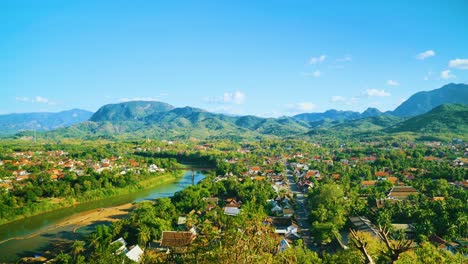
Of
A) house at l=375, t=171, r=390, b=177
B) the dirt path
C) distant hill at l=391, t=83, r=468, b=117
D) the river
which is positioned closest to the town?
house at l=375, t=171, r=390, b=177

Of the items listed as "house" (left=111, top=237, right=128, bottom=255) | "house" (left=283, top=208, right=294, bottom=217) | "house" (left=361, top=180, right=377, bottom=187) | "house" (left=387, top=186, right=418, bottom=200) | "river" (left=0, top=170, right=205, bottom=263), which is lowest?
"river" (left=0, top=170, right=205, bottom=263)

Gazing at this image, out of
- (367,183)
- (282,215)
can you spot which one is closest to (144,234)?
(282,215)

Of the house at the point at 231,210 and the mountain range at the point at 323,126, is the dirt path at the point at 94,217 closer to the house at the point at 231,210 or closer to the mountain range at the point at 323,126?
the house at the point at 231,210

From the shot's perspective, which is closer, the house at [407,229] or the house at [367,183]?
the house at [407,229]

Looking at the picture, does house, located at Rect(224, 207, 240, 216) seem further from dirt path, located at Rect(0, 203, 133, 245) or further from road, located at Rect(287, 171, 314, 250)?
dirt path, located at Rect(0, 203, 133, 245)

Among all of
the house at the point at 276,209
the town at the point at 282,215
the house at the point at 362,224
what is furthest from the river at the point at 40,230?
the house at the point at 362,224

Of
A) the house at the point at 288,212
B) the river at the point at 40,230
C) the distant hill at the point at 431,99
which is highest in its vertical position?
the distant hill at the point at 431,99

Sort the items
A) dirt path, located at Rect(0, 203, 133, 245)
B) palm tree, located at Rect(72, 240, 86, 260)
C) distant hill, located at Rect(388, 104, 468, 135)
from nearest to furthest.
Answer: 1. palm tree, located at Rect(72, 240, 86, 260)
2. dirt path, located at Rect(0, 203, 133, 245)
3. distant hill, located at Rect(388, 104, 468, 135)
